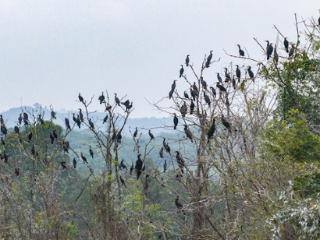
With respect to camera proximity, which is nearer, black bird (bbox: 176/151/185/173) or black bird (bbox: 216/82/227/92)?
black bird (bbox: 176/151/185/173)

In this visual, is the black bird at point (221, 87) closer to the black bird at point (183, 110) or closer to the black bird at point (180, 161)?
the black bird at point (183, 110)

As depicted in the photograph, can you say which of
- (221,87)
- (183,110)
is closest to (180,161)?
(183,110)

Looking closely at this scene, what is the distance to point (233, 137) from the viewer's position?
1004cm

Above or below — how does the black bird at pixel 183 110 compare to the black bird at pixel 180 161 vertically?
above

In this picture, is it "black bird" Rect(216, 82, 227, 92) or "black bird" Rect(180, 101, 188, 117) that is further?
"black bird" Rect(216, 82, 227, 92)

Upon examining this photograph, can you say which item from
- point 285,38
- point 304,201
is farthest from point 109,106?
point 304,201

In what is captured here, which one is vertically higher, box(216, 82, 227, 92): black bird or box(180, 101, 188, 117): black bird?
box(216, 82, 227, 92): black bird

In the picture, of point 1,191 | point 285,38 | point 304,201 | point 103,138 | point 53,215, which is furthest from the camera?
point 103,138

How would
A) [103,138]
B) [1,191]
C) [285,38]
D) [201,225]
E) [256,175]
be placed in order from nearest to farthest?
1. [256,175]
2. [285,38]
3. [201,225]
4. [1,191]
5. [103,138]

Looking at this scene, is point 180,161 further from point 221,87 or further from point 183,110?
point 221,87

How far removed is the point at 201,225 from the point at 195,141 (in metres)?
1.24

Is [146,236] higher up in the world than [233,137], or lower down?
lower down

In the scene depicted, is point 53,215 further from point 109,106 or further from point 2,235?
point 109,106

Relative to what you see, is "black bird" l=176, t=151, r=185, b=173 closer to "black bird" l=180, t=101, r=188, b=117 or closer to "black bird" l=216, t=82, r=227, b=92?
"black bird" l=180, t=101, r=188, b=117
